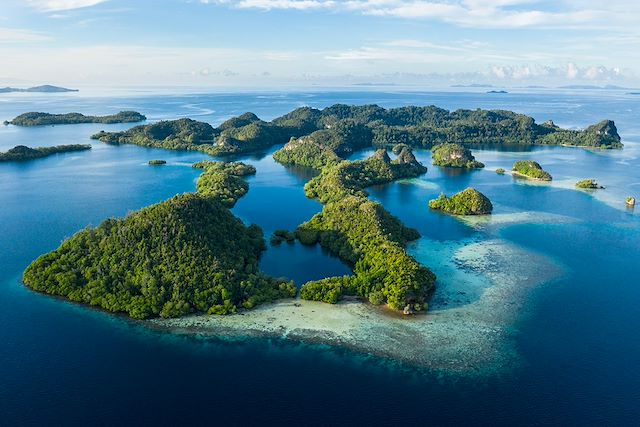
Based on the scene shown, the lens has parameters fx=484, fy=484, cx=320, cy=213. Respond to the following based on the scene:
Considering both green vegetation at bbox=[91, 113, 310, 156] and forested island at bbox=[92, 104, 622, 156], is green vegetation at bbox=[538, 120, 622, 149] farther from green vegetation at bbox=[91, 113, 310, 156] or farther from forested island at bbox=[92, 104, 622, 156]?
green vegetation at bbox=[91, 113, 310, 156]

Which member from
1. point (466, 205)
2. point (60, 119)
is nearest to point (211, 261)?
point (466, 205)

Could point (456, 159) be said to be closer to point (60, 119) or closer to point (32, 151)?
point (32, 151)

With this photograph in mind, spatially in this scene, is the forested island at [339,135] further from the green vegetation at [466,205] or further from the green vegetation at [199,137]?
the green vegetation at [466,205]

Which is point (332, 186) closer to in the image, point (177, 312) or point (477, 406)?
point (177, 312)

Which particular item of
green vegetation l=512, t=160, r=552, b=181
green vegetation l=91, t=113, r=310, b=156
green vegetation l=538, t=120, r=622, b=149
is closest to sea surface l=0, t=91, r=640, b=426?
green vegetation l=512, t=160, r=552, b=181

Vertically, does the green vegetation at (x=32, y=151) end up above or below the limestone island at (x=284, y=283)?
above

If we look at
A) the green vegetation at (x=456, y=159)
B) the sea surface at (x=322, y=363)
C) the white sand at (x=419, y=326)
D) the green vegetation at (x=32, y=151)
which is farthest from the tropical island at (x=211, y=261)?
the green vegetation at (x=32, y=151)

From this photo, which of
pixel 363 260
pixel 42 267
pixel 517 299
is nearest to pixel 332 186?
pixel 363 260
